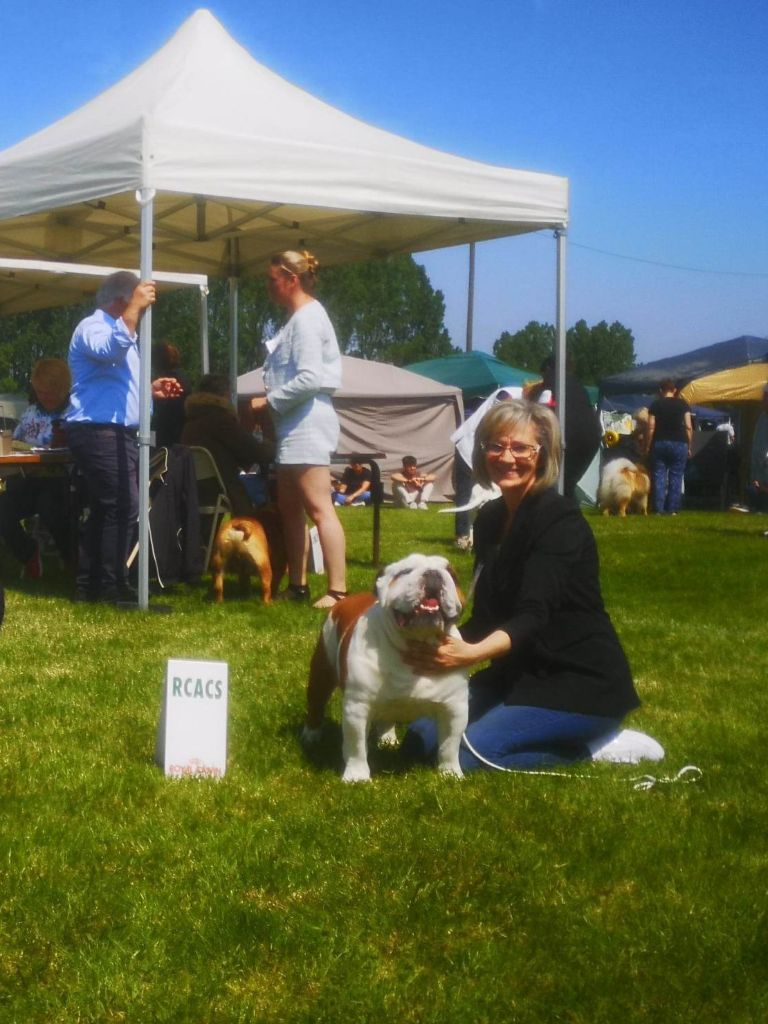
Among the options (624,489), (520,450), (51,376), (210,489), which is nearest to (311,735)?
(520,450)

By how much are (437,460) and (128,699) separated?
1795cm

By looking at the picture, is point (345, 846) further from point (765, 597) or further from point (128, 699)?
point (765, 597)

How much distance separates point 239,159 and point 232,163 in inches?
2.0

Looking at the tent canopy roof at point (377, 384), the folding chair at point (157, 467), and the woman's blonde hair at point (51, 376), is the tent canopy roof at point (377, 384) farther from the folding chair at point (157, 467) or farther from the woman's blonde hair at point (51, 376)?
the folding chair at point (157, 467)

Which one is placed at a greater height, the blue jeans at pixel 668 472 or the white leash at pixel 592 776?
the blue jeans at pixel 668 472

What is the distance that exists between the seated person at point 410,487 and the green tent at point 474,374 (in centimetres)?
494

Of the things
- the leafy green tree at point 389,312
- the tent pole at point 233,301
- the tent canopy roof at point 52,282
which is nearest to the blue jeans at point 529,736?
the tent canopy roof at point 52,282

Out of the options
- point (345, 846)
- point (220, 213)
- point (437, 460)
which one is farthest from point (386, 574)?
point (437, 460)

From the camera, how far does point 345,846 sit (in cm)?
348

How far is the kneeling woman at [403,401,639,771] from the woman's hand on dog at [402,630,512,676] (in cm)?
30

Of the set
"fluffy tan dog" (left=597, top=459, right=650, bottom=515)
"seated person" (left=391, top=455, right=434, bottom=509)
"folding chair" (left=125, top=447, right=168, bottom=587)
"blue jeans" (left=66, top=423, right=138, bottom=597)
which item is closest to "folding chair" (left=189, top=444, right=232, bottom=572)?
"folding chair" (left=125, top=447, right=168, bottom=587)

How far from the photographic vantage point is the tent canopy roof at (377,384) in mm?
22469

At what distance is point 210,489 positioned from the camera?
28.8 feet

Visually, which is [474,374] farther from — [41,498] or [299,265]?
[299,265]
